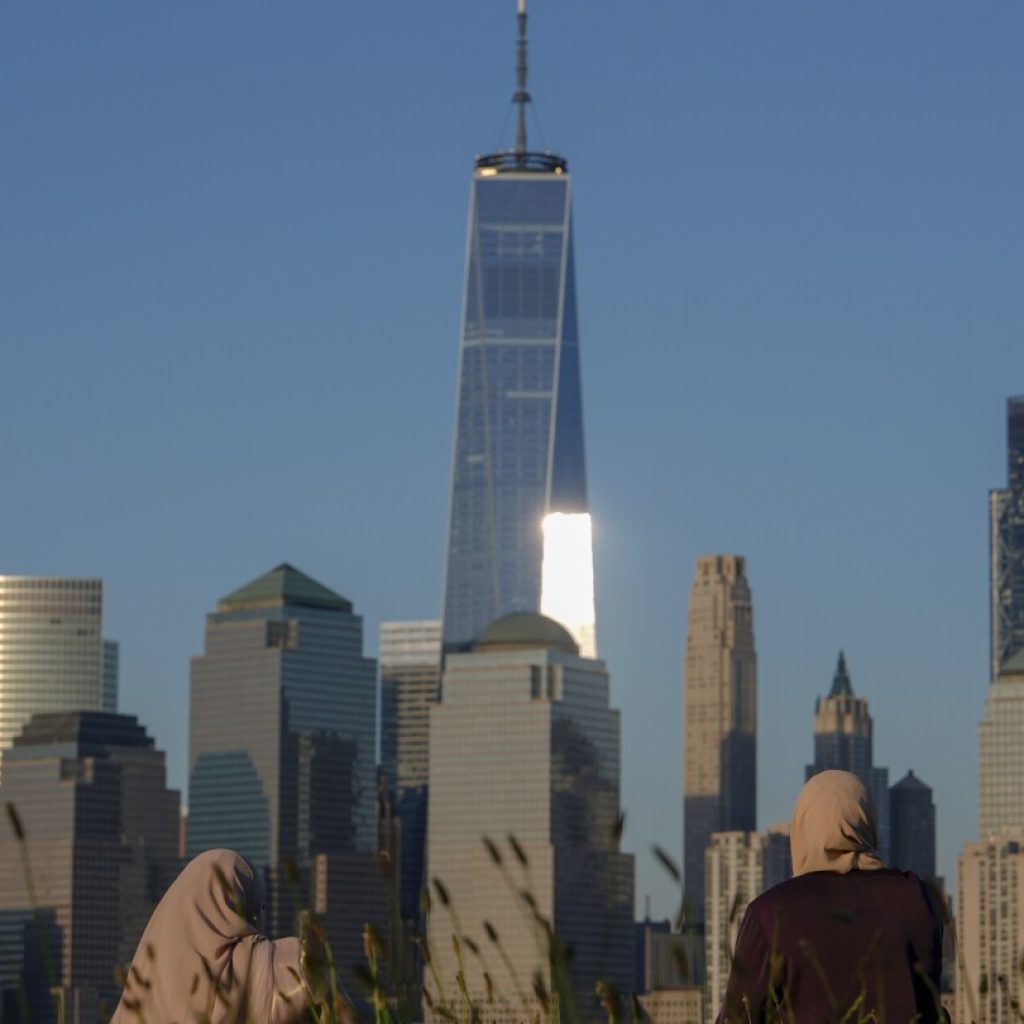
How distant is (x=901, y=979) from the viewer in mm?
7320

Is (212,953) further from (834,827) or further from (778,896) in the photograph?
(834,827)

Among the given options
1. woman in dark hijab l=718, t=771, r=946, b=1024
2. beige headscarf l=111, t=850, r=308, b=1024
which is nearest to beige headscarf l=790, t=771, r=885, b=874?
woman in dark hijab l=718, t=771, r=946, b=1024

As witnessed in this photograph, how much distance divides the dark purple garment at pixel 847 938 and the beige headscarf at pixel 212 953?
3.59 ft

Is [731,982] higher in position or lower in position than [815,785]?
lower

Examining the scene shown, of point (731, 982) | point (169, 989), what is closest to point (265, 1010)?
point (169, 989)

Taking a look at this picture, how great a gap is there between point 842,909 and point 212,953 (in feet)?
4.85

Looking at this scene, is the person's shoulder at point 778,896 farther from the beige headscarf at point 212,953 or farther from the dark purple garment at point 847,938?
the beige headscarf at point 212,953

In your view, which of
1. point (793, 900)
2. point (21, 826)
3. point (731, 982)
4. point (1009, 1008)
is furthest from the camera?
point (793, 900)

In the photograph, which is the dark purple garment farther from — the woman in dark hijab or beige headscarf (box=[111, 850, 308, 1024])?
beige headscarf (box=[111, 850, 308, 1024])

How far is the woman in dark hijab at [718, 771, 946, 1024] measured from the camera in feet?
23.6

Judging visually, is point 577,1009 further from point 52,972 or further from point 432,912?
point 52,972

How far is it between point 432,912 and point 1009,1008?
1092mm

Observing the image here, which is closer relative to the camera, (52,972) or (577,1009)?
(577,1009)

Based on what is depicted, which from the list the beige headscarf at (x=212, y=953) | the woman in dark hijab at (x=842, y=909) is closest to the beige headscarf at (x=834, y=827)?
the woman in dark hijab at (x=842, y=909)
